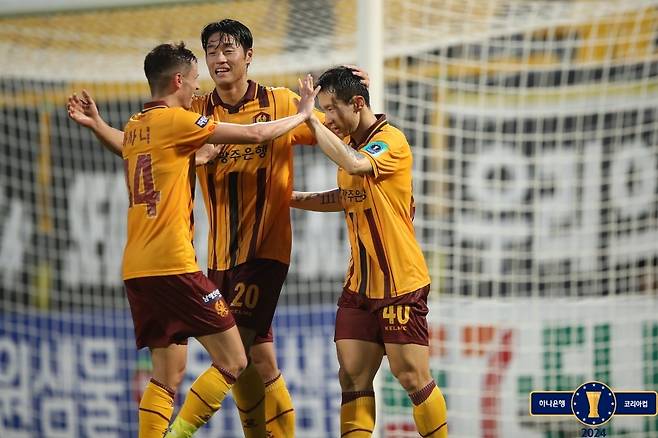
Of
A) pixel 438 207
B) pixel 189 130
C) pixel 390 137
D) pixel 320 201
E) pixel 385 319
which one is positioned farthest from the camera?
pixel 438 207

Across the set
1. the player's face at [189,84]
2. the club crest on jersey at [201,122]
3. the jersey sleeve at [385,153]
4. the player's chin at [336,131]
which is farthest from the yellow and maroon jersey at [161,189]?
the jersey sleeve at [385,153]

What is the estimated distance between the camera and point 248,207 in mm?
5258

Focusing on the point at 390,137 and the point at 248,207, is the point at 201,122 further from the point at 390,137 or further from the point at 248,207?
the point at 390,137

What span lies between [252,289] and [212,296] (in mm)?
389

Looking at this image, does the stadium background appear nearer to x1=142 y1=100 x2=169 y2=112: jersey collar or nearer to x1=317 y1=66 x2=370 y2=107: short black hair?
x1=317 y1=66 x2=370 y2=107: short black hair

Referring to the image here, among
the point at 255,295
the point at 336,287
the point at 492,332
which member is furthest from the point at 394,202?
the point at 336,287

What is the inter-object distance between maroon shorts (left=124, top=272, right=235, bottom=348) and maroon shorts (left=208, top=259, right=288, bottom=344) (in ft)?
0.93

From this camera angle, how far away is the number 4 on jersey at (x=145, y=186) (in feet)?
15.9

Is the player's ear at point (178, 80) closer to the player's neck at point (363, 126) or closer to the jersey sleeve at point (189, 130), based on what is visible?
the jersey sleeve at point (189, 130)

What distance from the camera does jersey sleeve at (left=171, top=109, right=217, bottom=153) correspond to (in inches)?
190

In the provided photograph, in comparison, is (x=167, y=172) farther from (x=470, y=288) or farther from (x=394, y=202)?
(x=470, y=288)

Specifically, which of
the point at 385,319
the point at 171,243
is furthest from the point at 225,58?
the point at 385,319

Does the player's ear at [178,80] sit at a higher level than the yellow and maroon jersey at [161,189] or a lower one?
higher

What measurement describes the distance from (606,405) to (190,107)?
2923 mm
